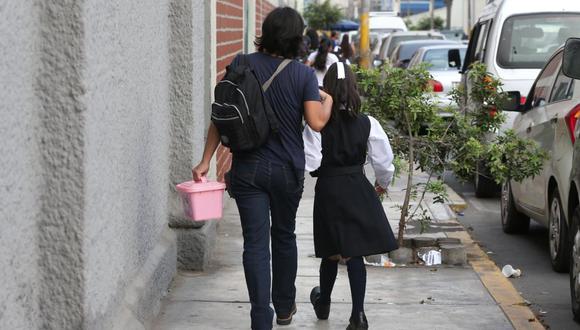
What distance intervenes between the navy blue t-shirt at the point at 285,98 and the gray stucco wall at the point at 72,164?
652 millimetres

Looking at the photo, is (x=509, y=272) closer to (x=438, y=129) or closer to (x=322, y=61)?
(x=438, y=129)

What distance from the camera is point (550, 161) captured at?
8.87m

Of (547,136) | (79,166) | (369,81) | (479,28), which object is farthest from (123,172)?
(479,28)

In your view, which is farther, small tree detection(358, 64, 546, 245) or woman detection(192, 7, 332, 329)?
small tree detection(358, 64, 546, 245)

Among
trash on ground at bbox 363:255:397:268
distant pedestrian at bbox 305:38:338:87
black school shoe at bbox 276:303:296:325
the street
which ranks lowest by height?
the street

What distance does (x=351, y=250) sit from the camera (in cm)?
647

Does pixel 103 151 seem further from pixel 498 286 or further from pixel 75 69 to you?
pixel 498 286

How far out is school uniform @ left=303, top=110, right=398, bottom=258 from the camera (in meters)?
6.49

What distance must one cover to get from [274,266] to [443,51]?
17.2 m

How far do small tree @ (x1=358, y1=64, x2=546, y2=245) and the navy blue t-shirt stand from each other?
7.84ft

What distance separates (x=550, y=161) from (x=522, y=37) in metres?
5.25

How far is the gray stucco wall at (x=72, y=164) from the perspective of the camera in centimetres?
423

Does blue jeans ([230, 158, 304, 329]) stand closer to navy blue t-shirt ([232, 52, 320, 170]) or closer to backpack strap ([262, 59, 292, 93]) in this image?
navy blue t-shirt ([232, 52, 320, 170])

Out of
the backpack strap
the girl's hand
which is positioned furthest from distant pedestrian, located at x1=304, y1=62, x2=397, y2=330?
the girl's hand
